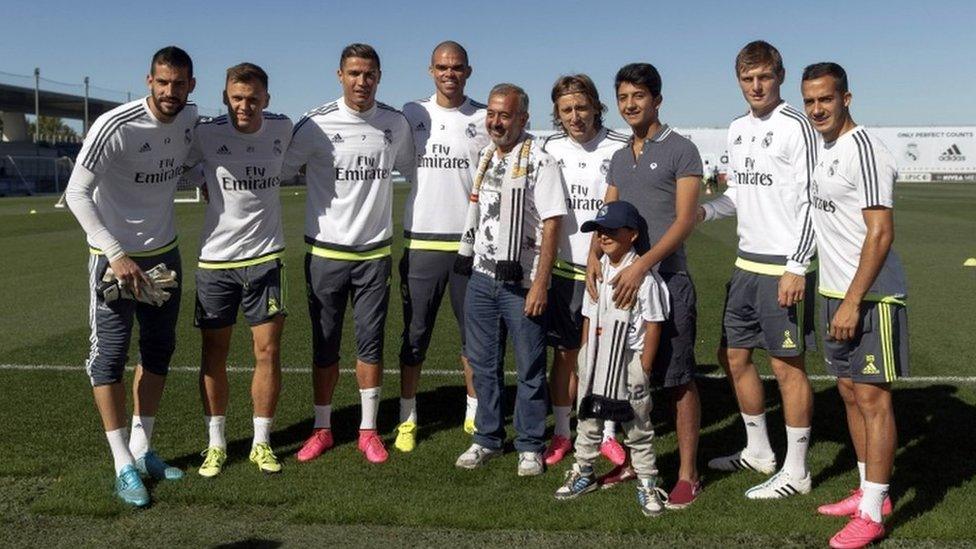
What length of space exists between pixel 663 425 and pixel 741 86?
2.31 metres

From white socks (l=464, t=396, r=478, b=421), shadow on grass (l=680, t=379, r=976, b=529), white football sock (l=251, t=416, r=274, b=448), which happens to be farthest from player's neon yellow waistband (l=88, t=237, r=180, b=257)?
shadow on grass (l=680, t=379, r=976, b=529)

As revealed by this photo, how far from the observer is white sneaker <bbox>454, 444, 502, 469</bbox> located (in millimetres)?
5023

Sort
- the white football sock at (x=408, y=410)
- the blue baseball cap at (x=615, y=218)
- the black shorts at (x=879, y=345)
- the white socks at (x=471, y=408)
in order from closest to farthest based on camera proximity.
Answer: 1. the black shorts at (x=879, y=345)
2. the blue baseball cap at (x=615, y=218)
3. the white football sock at (x=408, y=410)
4. the white socks at (x=471, y=408)

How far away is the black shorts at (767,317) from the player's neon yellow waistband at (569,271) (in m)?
0.81

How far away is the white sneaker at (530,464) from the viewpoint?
16.1ft

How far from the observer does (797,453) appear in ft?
15.3

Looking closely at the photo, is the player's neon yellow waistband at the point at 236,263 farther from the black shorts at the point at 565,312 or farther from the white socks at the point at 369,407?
the black shorts at the point at 565,312

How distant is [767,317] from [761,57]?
4.18 feet

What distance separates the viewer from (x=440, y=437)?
568 cm

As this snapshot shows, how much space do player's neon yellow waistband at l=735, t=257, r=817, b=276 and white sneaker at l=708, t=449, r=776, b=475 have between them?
1041mm

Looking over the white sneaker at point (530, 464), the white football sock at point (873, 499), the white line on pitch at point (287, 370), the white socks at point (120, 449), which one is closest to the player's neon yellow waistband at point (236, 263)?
the white socks at point (120, 449)

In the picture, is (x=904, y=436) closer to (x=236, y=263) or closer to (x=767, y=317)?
(x=767, y=317)

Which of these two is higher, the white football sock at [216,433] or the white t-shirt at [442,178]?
Result: the white t-shirt at [442,178]

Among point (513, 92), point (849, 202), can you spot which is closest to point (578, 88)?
point (513, 92)
